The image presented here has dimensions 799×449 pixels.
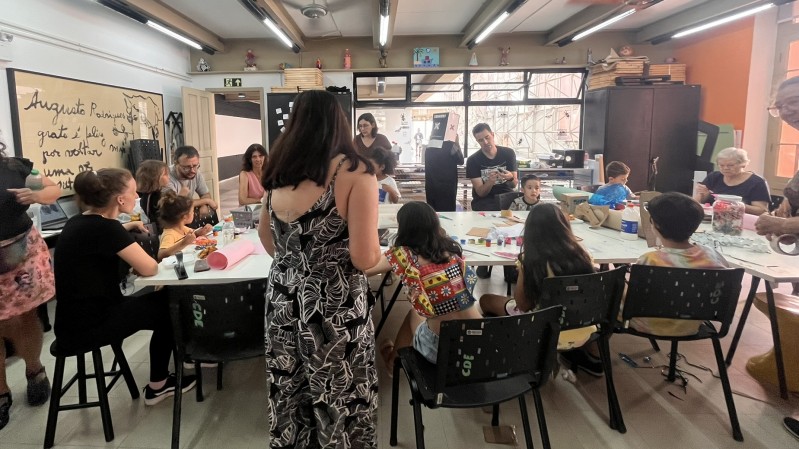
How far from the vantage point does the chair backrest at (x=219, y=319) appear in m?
1.83

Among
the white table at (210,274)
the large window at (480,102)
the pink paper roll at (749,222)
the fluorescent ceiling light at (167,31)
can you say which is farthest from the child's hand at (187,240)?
the large window at (480,102)

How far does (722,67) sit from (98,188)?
7096 mm

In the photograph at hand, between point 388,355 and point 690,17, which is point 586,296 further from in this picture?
point 690,17

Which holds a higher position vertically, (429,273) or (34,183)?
(34,183)

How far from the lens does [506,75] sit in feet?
23.9

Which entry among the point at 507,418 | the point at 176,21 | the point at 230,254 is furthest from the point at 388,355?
the point at 176,21

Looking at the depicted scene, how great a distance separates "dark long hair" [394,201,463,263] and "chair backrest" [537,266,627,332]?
44cm

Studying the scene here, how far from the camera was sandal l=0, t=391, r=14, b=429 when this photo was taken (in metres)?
2.17

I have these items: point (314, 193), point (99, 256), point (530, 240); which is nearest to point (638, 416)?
point (530, 240)

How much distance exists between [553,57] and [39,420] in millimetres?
7408

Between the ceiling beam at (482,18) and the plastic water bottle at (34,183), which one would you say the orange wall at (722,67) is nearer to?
the ceiling beam at (482,18)

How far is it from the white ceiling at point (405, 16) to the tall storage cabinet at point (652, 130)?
106cm

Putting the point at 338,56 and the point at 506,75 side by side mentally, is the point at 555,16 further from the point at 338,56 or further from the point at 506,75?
the point at 338,56

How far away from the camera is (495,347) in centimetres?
156
